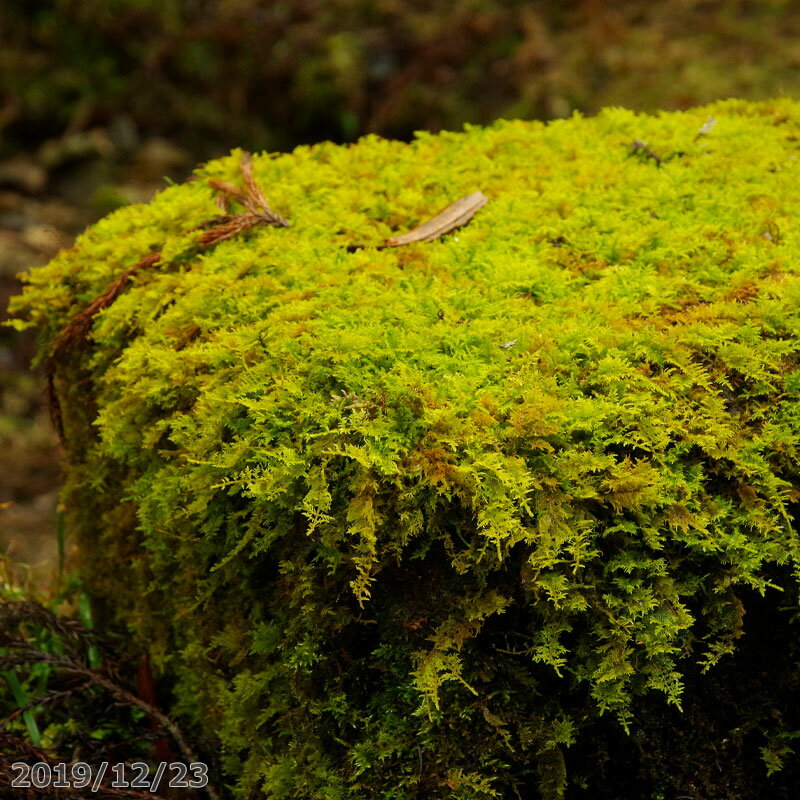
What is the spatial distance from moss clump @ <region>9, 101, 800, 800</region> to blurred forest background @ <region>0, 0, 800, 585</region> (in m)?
4.75

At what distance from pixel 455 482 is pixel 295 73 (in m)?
6.43

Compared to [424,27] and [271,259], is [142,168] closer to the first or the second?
[424,27]

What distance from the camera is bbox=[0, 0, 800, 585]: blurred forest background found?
21.5ft

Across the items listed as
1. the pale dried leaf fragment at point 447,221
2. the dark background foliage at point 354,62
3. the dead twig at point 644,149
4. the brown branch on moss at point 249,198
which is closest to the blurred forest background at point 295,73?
the dark background foliage at point 354,62

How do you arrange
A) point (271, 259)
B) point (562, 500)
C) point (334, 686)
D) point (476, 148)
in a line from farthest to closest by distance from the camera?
1. point (476, 148)
2. point (271, 259)
3. point (334, 686)
4. point (562, 500)

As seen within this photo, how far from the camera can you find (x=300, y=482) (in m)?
1.53

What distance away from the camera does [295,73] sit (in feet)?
23.4

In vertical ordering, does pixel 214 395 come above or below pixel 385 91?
above

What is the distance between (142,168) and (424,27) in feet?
8.83

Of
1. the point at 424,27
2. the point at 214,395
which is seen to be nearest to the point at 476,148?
the point at 214,395

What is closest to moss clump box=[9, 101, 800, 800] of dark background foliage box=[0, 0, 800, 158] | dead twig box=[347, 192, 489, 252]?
dead twig box=[347, 192, 489, 252]

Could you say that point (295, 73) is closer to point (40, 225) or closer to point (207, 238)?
point (40, 225)

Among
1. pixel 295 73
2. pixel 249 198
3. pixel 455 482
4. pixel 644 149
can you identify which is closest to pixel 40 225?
pixel 295 73

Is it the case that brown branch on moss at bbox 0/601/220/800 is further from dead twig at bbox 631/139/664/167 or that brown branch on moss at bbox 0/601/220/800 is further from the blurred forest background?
the blurred forest background
